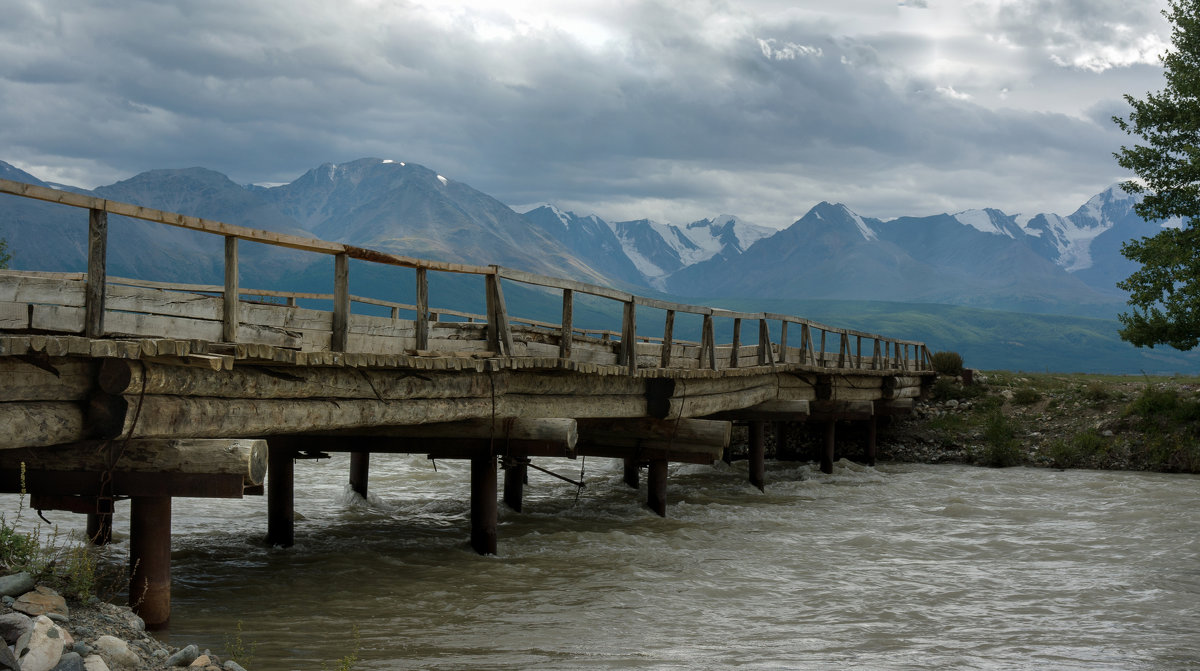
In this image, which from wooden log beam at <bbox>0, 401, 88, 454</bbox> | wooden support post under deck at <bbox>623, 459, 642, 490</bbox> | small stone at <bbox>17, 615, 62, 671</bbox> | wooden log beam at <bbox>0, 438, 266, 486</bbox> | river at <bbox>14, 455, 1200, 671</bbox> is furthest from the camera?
wooden support post under deck at <bbox>623, 459, 642, 490</bbox>

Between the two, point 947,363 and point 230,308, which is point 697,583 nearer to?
point 230,308

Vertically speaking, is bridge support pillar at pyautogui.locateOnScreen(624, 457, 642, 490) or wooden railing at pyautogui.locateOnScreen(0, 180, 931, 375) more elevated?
wooden railing at pyautogui.locateOnScreen(0, 180, 931, 375)

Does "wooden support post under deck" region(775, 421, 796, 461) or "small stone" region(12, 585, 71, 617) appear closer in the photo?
"small stone" region(12, 585, 71, 617)

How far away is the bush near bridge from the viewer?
2770 cm

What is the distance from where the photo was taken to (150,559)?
7.92 m

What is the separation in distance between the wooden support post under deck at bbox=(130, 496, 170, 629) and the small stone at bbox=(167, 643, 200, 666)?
1544 millimetres

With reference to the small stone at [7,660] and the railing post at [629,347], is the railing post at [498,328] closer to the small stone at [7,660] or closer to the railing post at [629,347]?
the railing post at [629,347]

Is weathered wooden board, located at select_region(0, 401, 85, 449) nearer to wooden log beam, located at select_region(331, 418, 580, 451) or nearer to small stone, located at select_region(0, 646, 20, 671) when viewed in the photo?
small stone, located at select_region(0, 646, 20, 671)

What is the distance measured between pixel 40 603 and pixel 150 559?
158 cm

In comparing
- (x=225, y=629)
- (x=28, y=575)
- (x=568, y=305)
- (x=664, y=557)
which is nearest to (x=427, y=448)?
(x=568, y=305)

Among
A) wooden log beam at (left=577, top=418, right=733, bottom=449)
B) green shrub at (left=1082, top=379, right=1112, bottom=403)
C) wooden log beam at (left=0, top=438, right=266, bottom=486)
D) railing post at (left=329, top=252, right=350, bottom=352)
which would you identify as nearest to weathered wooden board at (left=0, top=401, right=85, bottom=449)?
wooden log beam at (left=0, top=438, right=266, bottom=486)

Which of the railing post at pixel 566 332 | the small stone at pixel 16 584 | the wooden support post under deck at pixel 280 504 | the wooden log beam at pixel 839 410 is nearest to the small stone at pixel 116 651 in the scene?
the small stone at pixel 16 584

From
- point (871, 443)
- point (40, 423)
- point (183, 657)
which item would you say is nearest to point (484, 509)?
point (183, 657)

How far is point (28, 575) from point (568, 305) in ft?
23.8
